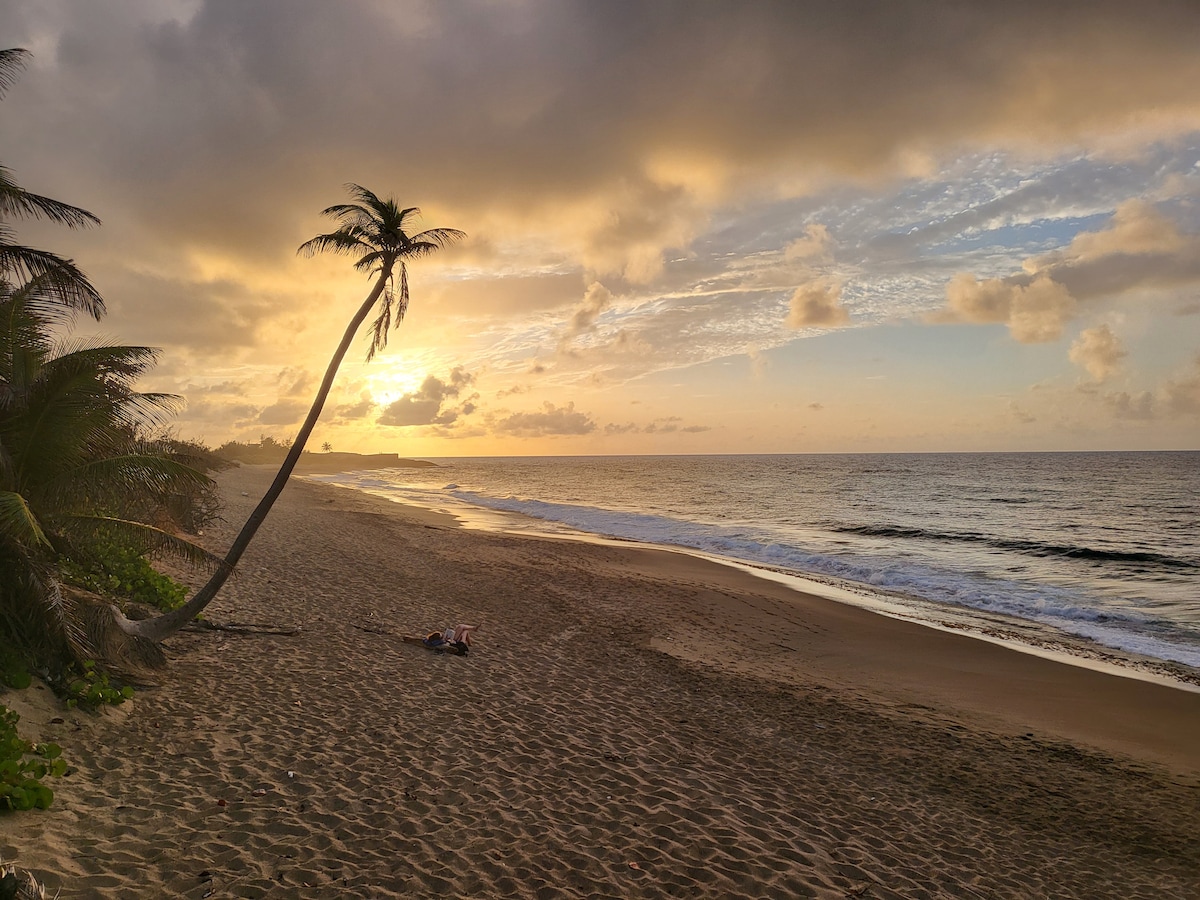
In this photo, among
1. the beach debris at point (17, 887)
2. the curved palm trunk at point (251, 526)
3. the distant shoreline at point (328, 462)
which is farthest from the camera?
the distant shoreline at point (328, 462)

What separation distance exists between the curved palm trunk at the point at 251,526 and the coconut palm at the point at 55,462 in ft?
5.43

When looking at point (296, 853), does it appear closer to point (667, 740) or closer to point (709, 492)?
point (667, 740)

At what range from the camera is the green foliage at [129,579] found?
10.6 meters

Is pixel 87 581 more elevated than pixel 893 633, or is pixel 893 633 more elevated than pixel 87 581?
pixel 87 581

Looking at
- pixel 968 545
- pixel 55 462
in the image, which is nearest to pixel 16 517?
pixel 55 462

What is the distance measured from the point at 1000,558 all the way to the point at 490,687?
2793cm

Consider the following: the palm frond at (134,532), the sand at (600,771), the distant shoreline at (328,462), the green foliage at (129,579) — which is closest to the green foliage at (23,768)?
the sand at (600,771)

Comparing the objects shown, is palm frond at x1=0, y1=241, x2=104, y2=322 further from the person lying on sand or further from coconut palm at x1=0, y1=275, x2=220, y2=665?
the person lying on sand

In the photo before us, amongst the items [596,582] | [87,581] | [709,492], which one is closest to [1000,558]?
[596,582]

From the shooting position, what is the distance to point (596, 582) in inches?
836

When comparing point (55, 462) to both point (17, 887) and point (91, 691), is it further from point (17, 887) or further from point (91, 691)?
point (17, 887)

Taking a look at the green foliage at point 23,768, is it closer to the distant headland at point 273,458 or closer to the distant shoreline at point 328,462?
the distant headland at point 273,458

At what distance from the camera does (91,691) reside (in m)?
7.39

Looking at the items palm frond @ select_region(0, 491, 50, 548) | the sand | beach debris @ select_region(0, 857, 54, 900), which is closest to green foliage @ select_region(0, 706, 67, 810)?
the sand
